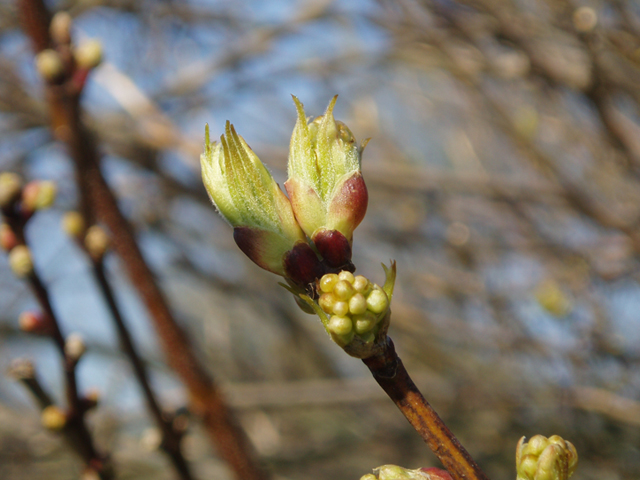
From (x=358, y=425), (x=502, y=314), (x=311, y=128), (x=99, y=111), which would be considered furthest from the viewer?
(x=358, y=425)

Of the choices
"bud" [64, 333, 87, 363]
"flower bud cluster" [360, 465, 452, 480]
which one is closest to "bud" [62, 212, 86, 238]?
"bud" [64, 333, 87, 363]

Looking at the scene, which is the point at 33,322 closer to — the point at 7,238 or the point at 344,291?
the point at 7,238

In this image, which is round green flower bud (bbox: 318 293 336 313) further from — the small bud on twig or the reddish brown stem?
the small bud on twig

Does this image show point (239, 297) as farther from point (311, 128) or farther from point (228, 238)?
point (311, 128)

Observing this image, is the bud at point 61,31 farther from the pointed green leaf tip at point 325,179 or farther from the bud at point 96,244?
the pointed green leaf tip at point 325,179

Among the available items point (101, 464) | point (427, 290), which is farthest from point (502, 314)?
point (101, 464)

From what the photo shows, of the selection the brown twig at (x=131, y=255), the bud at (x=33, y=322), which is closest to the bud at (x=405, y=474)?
the brown twig at (x=131, y=255)
